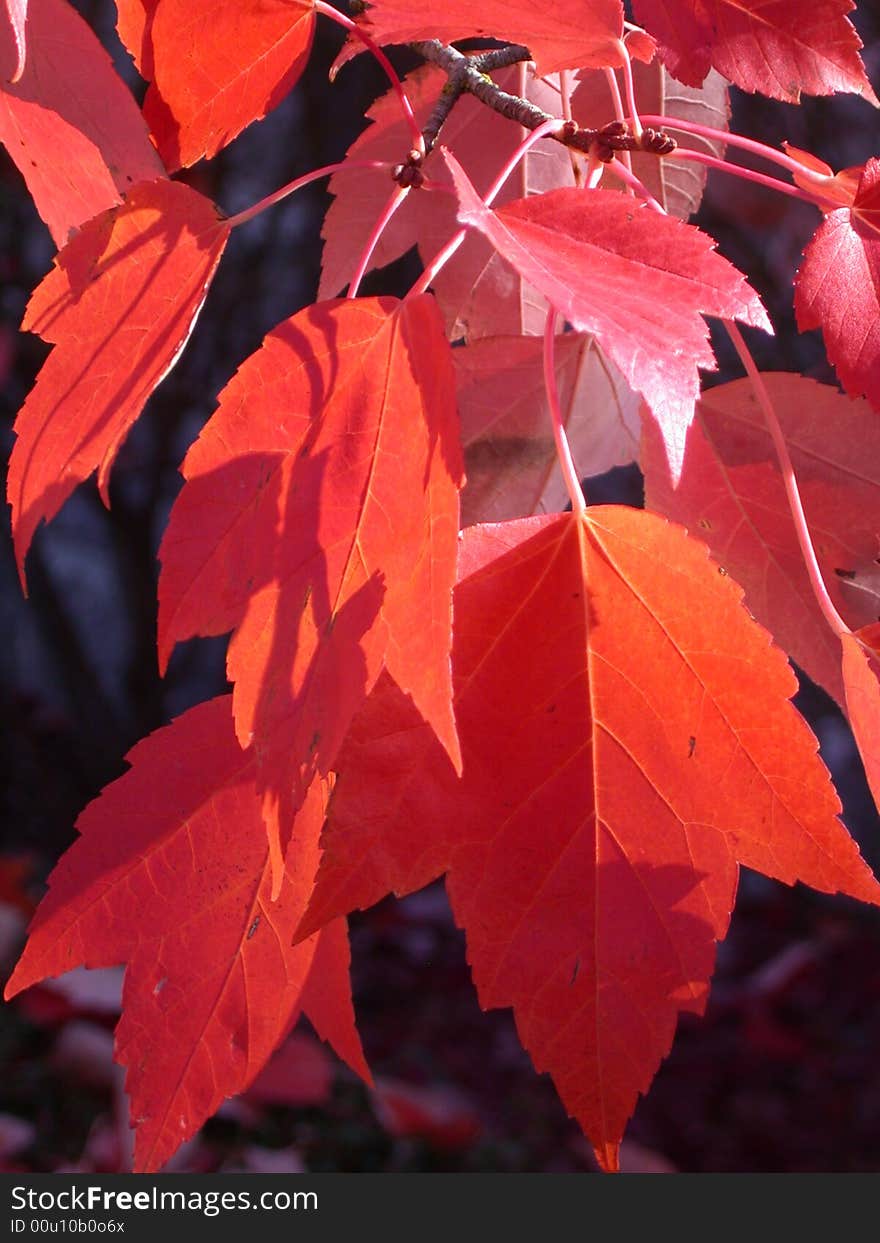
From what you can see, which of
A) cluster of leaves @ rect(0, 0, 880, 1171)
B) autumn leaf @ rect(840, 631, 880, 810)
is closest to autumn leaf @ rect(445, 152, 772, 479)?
cluster of leaves @ rect(0, 0, 880, 1171)

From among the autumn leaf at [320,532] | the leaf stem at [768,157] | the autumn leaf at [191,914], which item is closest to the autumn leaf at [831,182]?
the leaf stem at [768,157]

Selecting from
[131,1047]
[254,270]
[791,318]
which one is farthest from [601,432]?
[254,270]

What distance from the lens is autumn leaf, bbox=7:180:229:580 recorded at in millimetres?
304

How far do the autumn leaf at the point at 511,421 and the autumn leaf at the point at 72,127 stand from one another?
11cm

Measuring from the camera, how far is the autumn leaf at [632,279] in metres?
0.23

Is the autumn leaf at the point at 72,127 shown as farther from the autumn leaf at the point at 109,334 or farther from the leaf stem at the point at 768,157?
the leaf stem at the point at 768,157

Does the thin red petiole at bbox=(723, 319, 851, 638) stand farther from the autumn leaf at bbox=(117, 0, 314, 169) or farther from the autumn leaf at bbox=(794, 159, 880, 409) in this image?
the autumn leaf at bbox=(117, 0, 314, 169)

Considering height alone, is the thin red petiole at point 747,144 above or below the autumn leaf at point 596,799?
above

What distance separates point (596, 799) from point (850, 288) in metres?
0.15

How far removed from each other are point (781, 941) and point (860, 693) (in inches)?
66.8

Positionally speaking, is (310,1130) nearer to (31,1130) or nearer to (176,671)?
(31,1130)

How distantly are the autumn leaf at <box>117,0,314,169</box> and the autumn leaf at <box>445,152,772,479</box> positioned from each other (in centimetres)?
9

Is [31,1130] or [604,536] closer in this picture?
[604,536]

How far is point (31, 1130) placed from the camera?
125 cm
